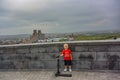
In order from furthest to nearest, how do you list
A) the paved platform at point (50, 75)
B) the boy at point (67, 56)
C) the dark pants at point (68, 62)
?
1. the dark pants at point (68, 62)
2. the boy at point (67, 56)
3. the paved platform at point (50, 75)

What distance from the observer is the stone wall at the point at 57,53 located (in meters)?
7.66

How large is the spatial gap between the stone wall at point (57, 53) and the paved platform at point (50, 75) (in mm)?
390

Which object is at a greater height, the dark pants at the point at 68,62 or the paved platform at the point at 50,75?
the dark pants at the point at 68,62

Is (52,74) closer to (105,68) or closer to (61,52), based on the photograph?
(61,52)

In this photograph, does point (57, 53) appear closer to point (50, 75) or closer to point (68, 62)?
point (68, 62)

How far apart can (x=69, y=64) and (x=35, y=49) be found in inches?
60.8

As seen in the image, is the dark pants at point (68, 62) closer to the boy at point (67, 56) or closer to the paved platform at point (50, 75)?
the boy at point (67, 56)

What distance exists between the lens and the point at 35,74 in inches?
301

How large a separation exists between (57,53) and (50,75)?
3.39ft

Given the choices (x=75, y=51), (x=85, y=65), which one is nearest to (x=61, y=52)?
(x=75, y=51)

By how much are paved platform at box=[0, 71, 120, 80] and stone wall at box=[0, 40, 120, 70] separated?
0.39 metres

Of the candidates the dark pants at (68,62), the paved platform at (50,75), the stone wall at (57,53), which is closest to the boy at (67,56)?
the dark pants at (68,62)

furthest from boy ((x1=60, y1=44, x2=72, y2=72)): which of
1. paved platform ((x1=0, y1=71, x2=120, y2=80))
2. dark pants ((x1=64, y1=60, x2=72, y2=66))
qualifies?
paved platform ((x1=0, y1=71, x2=120, y2=80))

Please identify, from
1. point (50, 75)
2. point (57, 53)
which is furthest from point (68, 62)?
point (50, 75)
